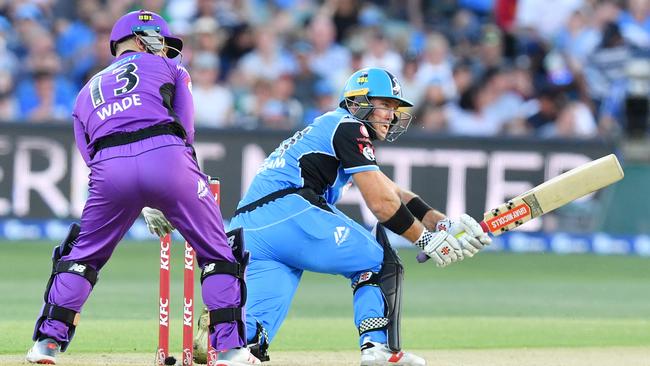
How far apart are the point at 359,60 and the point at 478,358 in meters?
A: 9.25

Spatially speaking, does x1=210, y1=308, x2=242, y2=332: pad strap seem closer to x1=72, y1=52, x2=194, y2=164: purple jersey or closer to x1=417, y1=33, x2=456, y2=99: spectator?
x1=72, y1=52, x2=194, y2=164: purple jersey

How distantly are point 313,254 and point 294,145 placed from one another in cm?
71

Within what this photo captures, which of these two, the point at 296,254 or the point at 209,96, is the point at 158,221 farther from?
the point at 209,96

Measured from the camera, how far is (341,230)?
7.56 meters

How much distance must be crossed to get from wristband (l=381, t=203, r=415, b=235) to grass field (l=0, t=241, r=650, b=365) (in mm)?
1359

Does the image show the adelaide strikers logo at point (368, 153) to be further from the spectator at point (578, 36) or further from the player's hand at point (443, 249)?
the spectator at point (578, 36)

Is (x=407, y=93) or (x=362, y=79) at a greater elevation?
(x=407, y=93)

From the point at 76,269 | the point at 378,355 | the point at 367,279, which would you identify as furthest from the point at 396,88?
the point at 76,269

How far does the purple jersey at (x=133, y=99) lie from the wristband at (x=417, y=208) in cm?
188

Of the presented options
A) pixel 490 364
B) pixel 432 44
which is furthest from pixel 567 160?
pixel 490 364

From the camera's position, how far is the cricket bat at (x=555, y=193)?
292 inches

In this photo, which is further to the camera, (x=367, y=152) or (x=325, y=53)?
(x=325, y=53)

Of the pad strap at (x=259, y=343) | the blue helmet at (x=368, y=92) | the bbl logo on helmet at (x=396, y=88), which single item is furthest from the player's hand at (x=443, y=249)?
the pad strap at (x=259, y=343)

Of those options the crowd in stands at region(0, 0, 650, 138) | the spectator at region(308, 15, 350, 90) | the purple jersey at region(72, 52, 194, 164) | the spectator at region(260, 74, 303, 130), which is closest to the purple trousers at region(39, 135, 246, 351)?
the purple jersey at region(72, 52, 194, 164)
